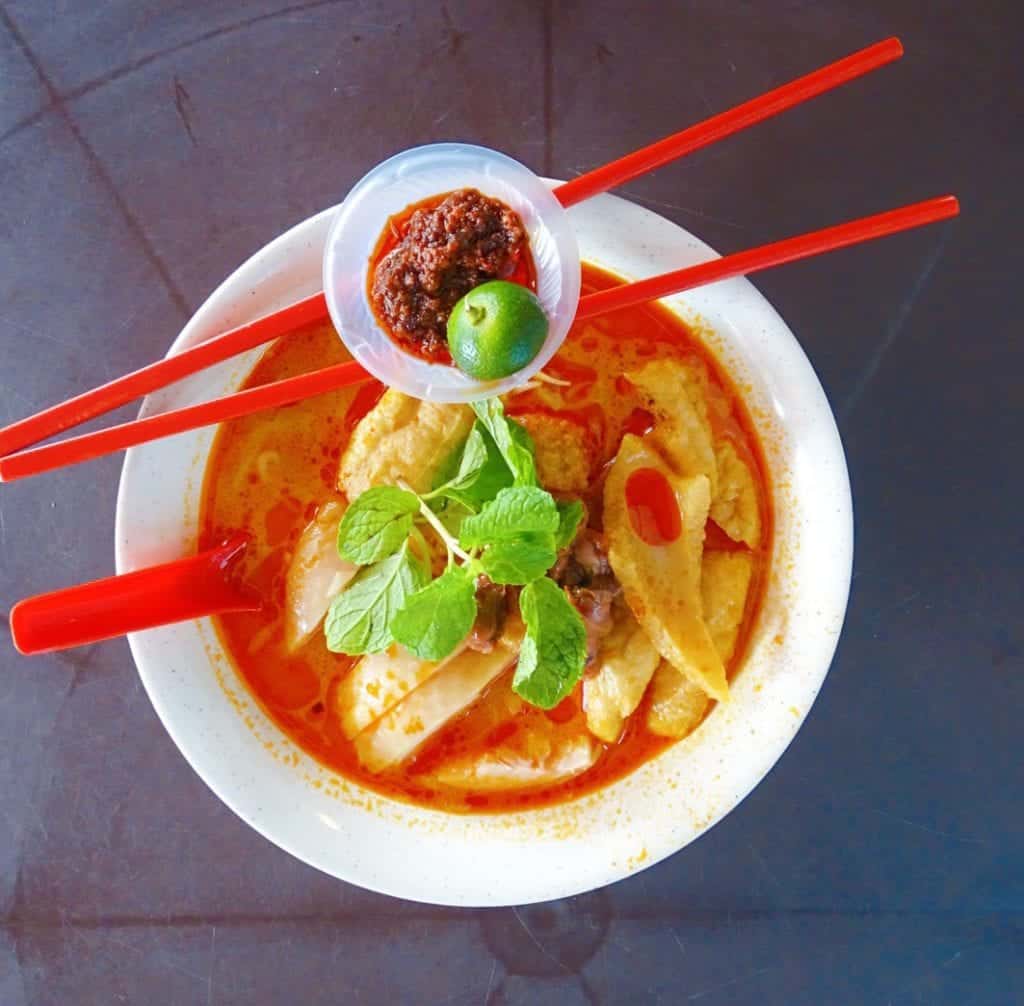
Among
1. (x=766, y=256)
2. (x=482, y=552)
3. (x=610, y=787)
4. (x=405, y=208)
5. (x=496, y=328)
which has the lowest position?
(x=610, y=787)

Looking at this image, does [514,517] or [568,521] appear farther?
[568,521]

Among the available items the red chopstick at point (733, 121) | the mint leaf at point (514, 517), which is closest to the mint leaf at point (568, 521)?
the mint leaf at point (514, 517)

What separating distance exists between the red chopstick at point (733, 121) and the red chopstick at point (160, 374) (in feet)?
1.59

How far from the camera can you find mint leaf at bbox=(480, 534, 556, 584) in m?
1.49

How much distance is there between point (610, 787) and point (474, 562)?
568 mm

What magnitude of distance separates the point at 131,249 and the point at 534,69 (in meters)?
0.90

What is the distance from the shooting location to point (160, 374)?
1.56 metres

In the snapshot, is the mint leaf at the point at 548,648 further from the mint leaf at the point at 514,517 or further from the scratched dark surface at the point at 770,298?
the scratched dark surface at the point at 770,298

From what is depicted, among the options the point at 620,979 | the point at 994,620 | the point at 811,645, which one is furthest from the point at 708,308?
the point at 620,979

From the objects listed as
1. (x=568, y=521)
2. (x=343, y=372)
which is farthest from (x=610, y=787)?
(x=343, y=372)

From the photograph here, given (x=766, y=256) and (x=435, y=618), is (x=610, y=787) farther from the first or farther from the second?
(x=766, y=256)

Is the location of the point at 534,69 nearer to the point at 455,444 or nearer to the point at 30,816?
the point at 455,444

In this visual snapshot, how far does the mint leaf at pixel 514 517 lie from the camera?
1.46 meters

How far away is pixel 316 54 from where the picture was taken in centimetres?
192
